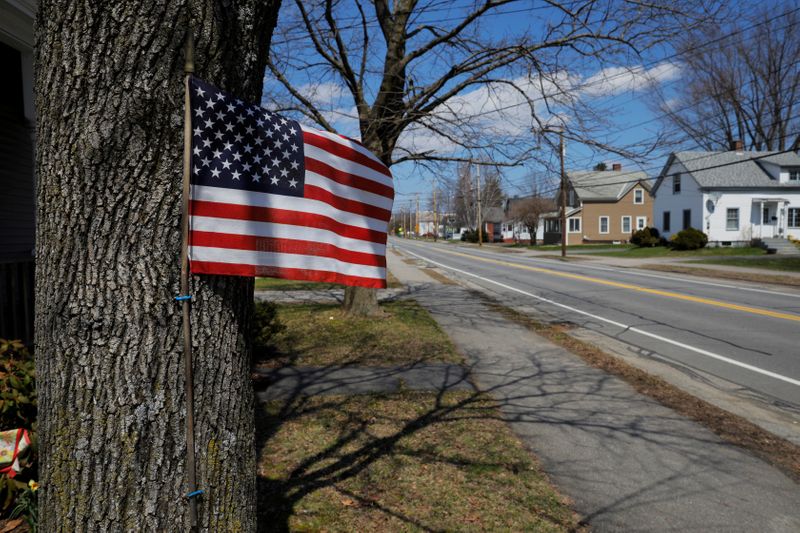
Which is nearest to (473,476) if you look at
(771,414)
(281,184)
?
(281,184)

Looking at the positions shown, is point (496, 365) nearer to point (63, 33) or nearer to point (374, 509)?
point (374, 509)

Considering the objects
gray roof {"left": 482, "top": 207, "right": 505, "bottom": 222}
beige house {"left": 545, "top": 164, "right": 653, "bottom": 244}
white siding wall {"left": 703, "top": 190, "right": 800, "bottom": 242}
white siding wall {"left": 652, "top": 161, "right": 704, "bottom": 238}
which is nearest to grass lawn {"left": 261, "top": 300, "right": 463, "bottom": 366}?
white siding wall {"left": 703, "top": 190, "right": 800, "bottom": 242}

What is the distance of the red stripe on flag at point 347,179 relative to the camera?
2.41 metres

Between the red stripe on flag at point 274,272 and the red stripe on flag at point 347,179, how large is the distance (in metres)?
0.44

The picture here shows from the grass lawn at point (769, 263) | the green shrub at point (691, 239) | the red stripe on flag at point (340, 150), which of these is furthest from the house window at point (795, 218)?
the red stripe on flag at point (340, 150)

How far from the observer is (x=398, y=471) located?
3.97 metres

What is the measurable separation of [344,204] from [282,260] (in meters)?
0.50

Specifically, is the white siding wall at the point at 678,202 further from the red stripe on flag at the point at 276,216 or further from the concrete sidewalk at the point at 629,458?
the red stripe on flag at the point at 276,216

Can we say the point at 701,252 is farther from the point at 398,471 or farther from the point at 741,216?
the point at 398,471

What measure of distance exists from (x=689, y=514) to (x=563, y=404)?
2.22 m

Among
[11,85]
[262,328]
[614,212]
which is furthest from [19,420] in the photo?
[614,212]

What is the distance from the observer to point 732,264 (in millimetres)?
26141

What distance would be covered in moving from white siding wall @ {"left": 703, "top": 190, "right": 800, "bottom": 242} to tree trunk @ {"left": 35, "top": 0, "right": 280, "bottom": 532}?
42669 mm

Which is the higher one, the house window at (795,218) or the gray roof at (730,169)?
the gray roof at (730,169)
